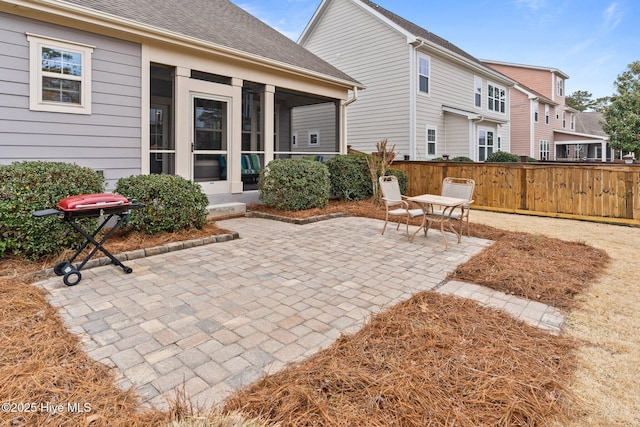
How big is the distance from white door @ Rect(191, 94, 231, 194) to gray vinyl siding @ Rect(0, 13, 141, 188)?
1.27 metres

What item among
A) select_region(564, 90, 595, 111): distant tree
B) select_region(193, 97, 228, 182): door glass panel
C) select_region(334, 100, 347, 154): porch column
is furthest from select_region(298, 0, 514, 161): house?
select_region(564, 90, 595, 111): distant tree

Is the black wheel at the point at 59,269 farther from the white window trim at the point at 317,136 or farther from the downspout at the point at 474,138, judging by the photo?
the downspout at the point at 474,138

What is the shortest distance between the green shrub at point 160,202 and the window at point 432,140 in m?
11.0

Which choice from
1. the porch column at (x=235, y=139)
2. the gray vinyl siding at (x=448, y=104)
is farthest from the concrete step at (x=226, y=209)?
the gray vinyl siding at (x=448, y=104)

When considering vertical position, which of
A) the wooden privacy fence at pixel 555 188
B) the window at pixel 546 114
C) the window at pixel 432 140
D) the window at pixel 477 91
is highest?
the window at pixel 546 114

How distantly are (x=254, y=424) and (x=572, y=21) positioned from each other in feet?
87.1

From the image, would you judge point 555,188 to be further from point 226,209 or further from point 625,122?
point 625,122

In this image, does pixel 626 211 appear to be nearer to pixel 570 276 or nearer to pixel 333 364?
pixel 570 276

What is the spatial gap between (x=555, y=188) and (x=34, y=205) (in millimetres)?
9938

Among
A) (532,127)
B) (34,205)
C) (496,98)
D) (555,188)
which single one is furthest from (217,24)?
(532,127)

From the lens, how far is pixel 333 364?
219 centimetres

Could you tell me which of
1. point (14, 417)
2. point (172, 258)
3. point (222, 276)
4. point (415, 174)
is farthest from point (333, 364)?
point (415, 174)

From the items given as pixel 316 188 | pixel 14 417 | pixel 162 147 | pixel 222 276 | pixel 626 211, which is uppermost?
pixel 162 147

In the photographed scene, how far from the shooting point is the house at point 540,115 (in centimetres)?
2241
